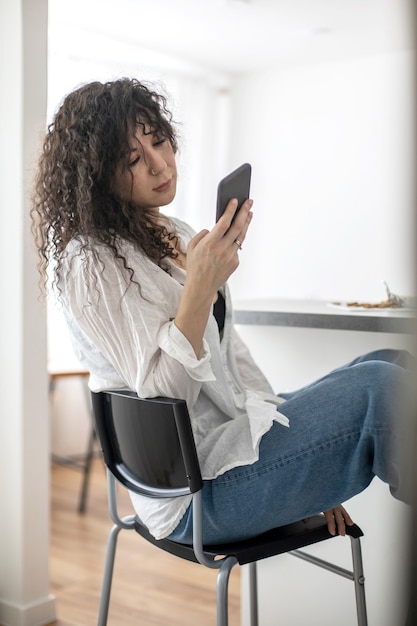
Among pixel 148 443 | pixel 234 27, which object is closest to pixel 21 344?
pixel 148 443

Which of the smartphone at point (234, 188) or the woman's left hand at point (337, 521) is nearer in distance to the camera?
the smartphone at point (234, 188)

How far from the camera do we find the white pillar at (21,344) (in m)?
1.90

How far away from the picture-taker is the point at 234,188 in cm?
121

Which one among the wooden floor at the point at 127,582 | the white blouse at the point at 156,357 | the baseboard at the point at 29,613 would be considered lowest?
the wooden floor at the point at 127,582

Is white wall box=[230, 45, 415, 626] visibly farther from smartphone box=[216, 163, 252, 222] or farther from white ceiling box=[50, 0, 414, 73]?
smartphone box=[216, 163, 252, 222]

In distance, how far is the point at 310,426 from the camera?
1172 millimetres

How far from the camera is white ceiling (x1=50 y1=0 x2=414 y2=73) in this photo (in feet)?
11.8

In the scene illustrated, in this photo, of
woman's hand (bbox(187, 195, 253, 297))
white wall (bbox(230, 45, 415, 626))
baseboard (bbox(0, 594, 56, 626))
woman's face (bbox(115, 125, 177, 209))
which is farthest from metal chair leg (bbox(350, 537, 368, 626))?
white wall (bbox(230, 45, 415, 626))

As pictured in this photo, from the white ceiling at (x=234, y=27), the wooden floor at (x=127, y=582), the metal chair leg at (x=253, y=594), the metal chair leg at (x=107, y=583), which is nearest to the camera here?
the metal chair leg at (x=107, y=583)

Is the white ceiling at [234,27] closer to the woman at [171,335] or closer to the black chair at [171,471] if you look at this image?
the woman at [171,335]

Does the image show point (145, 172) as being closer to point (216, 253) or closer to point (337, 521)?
point (216, 253)

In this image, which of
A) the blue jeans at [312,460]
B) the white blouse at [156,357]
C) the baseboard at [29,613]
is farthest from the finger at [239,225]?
the baseboard at [29,613]

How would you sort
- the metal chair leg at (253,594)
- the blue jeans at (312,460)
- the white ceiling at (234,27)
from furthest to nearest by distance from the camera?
the white ceiling at (234,27)
the metal chair leg at (253,594)
the blue jeans at (312,460)

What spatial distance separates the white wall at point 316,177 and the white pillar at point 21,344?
2.55 meters
